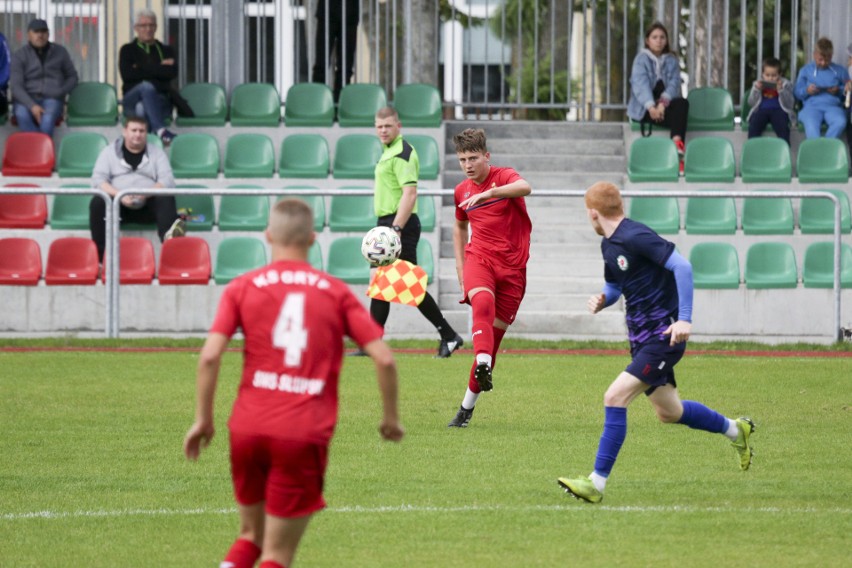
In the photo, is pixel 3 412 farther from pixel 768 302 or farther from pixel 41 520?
pixel 768 302

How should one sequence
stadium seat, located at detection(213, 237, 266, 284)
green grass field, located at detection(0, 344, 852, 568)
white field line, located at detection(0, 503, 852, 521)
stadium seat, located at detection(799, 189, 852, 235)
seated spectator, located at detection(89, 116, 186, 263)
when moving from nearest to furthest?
green grass field, located at detection(0, 344, 852, 568), white field line, located at detection(0, 503, 852, 521), stadium seat, located at detection(213, 237, 266, 284), seated spectator, located at detection(89, 116, 186, 263), stadium seat, located at detection(799, 189, 852, 235)

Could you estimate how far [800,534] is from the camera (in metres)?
6.73

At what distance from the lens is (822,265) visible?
648 inches

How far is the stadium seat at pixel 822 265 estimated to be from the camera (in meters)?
16.3

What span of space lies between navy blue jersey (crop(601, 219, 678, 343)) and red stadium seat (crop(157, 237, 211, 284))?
30.8 feet

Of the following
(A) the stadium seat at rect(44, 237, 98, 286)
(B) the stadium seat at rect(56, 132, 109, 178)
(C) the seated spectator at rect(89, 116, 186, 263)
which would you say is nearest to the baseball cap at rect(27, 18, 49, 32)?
(B) the stadium seat at rect(56, 132, 109, 178)

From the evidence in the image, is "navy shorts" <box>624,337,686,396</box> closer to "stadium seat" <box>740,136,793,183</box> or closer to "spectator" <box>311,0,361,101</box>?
"stadium seat" <box>740,136,793,183</box>

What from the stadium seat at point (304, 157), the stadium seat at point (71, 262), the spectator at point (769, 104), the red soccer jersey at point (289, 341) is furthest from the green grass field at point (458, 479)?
the spectator at point (769, 104)

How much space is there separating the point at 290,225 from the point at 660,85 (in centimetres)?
1522

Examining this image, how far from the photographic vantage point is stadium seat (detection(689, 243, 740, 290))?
16422 millimetres

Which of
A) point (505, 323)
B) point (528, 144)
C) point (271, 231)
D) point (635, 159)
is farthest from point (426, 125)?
point (271, 231)

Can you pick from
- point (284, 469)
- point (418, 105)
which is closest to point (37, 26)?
point (418, 105)

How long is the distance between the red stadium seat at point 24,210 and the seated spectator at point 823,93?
10.1 meters

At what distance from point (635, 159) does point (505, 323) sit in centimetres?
905
